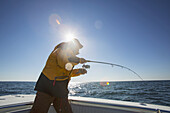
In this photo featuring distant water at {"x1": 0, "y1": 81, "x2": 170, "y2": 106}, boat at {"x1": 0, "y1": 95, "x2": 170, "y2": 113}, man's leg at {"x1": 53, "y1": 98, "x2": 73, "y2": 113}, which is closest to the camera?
man's leg at {"x1": 53, "y1": 98, "x2": 73, "y2": 113}

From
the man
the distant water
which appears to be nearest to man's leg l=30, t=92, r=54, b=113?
Answer: the man

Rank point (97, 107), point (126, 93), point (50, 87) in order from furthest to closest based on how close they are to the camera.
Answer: point (126, 93) → point (97, 107) → point (50, 87)

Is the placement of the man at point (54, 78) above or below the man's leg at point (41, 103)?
Answer: above

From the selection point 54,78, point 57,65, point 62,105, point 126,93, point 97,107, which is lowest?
point 126,93

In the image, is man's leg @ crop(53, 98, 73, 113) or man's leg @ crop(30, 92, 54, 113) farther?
man's leg @ crop(53, 98, 73, 113)

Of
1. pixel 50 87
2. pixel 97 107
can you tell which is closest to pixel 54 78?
pixel 50 87

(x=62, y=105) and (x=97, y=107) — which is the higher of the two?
(x=62, y=105)

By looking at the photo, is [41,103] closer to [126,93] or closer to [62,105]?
[62,105]

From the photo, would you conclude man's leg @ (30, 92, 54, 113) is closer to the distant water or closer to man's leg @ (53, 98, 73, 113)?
man's leg @ (53, 98, 73, 113)

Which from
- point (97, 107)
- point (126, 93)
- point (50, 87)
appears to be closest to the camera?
point (50, 87)

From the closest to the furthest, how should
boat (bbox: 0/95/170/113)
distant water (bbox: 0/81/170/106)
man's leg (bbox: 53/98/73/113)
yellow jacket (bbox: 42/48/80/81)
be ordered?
yellow jacket (bbox: 42/48/80/81), man's leg (bbox: 53/98/73/113), boat (bbox: 0/95/170/113), distant water (bbox: 0/81/170/106)

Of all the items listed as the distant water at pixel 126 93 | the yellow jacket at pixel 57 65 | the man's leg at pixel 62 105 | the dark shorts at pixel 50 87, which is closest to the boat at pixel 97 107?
the man's leg at pixel 62 105

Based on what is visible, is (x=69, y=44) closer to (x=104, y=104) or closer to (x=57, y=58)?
(x=57, y=58)

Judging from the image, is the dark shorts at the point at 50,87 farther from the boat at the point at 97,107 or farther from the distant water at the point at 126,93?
the distant water at the point at 126,93
